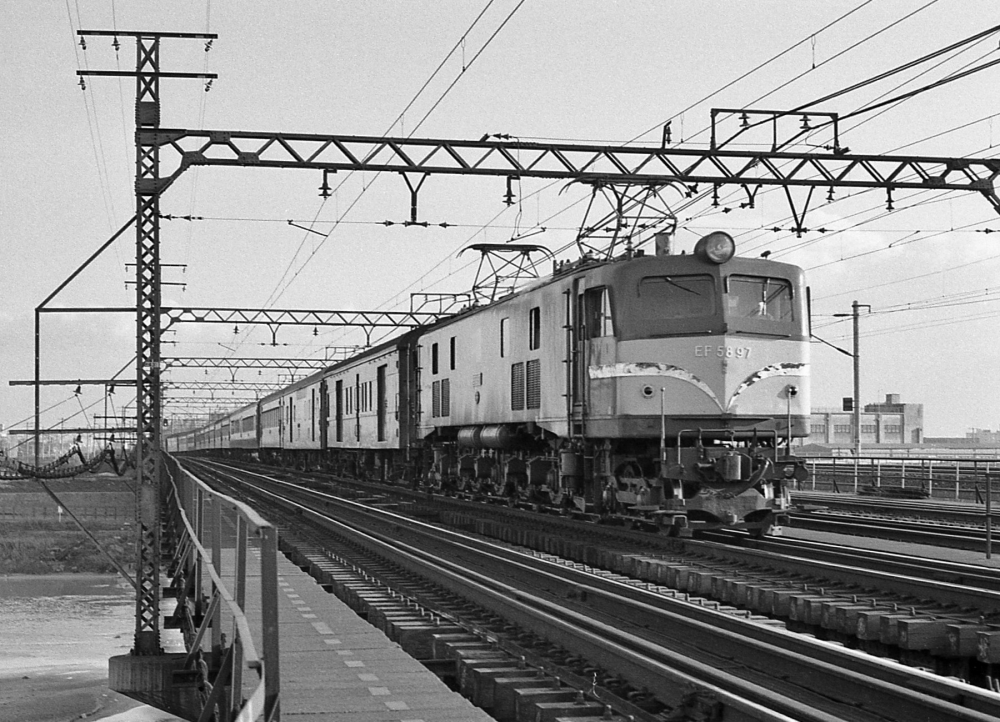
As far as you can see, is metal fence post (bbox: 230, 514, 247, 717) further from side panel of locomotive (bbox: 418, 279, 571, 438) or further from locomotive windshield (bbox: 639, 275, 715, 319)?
side panel of locomotive (bbox: 418, 279, 571, 438)

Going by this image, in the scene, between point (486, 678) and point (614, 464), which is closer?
point (486, 678)

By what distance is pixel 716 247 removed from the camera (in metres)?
17.1

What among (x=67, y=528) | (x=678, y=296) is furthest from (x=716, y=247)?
(x=67, y=528)

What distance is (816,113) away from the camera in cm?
2152

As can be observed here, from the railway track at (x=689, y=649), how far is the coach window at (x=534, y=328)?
457 cm

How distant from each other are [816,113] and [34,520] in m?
64.2

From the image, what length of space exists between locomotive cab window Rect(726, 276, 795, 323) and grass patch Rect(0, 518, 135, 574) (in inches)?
1859

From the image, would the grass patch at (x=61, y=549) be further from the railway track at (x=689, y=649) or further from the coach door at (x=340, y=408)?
the railway track at (x=689, y=649)

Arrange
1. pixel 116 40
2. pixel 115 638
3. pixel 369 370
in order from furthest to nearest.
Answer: pixel 115 638
pixel 369 370
pixel 116 40

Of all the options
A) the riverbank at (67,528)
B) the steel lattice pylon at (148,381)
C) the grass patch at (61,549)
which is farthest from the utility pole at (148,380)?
the grass patch at (61,549)

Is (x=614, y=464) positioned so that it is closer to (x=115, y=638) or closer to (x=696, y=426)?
(x=696, y=426)

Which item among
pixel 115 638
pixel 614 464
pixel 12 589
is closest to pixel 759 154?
pixel 614 464

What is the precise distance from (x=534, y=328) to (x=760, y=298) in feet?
12.7

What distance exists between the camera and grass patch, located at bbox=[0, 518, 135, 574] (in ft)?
202
